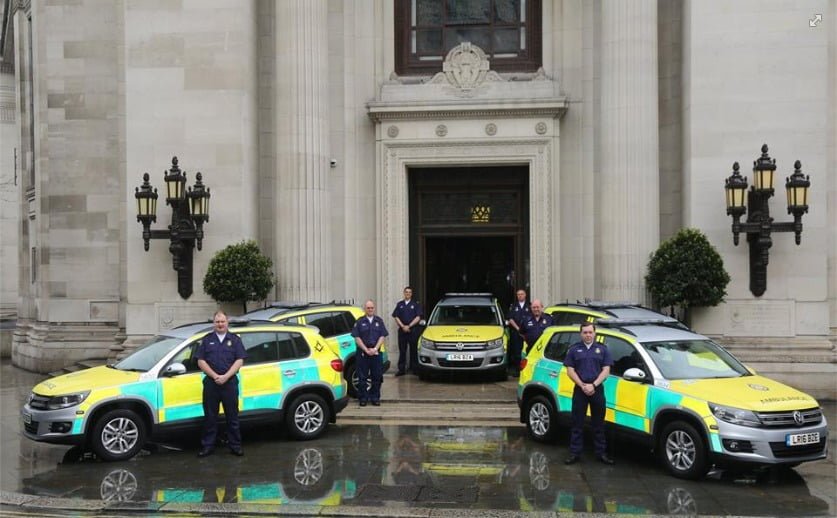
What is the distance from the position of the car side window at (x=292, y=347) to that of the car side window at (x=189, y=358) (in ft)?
3.94

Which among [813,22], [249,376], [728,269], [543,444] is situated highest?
[813,22]

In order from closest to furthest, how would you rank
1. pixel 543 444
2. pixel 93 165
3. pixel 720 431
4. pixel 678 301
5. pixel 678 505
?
pixel 678 505, pixel 720 431, pixel 543 444, pixel 678 301, pixel 93 165

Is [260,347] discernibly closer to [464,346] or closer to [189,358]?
[189,358]

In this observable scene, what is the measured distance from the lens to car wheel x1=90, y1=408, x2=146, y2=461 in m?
10.9

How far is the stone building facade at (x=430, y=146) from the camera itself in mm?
16859

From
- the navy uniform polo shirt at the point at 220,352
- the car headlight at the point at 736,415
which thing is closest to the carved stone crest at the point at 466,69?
the navy uniform polo shirt at the point at 220,352

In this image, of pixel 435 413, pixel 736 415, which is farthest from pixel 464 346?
pixel 736 415

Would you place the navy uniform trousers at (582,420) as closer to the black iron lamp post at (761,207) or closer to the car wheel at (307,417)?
the car wheel at (307,417)

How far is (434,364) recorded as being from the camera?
16.7 meters

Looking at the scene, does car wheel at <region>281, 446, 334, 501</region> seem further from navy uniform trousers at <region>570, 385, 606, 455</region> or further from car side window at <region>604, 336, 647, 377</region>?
car side window at <region>604, 336, 647, 377</region>

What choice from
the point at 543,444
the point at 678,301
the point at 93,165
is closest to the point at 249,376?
the point at 543,444

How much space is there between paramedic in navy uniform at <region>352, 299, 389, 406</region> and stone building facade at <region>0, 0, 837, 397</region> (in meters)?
4.23

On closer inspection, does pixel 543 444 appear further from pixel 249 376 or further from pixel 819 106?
pixel 819 106

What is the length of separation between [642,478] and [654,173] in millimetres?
9099
